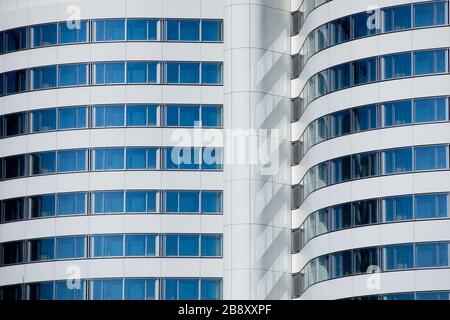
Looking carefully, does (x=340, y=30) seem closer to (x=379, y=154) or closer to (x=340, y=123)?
(x=340, y=123)

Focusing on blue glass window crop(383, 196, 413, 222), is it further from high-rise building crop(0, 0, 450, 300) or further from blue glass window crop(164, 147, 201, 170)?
blue glass window crop(164, 147, 201, 170)

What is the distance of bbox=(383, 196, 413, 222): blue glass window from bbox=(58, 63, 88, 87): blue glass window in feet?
82.2

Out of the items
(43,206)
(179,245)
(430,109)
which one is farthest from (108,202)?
(430,109)

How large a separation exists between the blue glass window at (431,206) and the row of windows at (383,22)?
10.2 m

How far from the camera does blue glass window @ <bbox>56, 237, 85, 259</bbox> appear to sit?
10212 cm

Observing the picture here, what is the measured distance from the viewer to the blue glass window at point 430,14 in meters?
90.4

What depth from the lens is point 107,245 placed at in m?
102

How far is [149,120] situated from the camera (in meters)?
104

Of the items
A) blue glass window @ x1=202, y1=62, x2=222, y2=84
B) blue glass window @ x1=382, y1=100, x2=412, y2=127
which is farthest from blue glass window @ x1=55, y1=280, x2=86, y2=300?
blue glass window @ x1=382, y1=100, x2=412, y2=127

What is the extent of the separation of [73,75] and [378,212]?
25589 millimetres

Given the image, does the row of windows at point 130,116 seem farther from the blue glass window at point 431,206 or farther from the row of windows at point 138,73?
the blue glass window at point 431,206

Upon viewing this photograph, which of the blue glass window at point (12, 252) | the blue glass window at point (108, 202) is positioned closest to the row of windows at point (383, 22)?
the blue glass window at point (108, 202)
